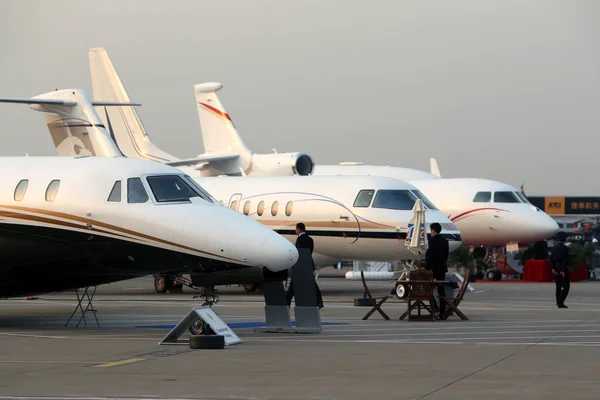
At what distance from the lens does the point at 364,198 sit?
30.6m

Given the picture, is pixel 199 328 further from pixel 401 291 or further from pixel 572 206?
pixel 572 206

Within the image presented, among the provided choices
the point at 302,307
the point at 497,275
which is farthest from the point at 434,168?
the point at 302,307

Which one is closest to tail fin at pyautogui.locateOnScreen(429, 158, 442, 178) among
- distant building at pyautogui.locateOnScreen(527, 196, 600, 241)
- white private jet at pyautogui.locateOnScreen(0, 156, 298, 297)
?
distant building at pyautogui.locateOnScreen(527, 196, 600, 241)

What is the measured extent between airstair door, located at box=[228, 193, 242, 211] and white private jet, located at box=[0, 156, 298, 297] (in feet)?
43.0

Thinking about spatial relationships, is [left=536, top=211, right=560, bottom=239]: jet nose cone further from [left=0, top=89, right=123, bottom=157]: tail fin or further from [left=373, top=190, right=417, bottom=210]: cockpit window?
[left=0, top=89, right=123, bottom=157]: tail fin

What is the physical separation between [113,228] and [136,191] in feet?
2.40

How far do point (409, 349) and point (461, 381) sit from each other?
3.68 metres

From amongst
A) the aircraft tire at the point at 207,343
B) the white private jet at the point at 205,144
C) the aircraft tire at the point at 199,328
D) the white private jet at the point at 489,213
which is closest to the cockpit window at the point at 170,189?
the aircraft tire at the point at 199,328

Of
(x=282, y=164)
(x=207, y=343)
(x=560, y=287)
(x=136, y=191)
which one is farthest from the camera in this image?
(x=282, y=164)

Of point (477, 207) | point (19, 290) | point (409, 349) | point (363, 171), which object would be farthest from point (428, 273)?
point (363, 171)

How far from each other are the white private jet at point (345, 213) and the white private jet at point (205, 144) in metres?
9.25

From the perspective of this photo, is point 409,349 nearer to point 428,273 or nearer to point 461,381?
point 461,381

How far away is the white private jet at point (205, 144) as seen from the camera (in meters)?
42.6

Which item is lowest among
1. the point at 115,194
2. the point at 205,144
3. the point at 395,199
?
the point at 115,194
